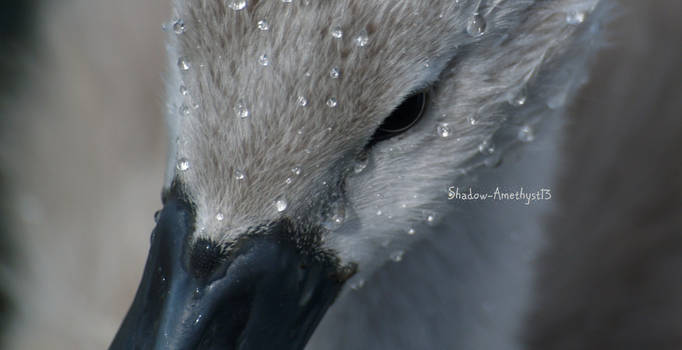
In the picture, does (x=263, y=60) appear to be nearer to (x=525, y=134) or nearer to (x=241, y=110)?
(x=241, y=110)

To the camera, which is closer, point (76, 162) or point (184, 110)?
point (184, 110)

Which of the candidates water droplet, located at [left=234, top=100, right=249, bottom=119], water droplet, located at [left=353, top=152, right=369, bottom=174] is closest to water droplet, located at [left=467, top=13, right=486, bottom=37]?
water droplet, located at [left=353, top=152, right=369, bottom=174]

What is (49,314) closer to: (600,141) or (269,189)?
(269,189)

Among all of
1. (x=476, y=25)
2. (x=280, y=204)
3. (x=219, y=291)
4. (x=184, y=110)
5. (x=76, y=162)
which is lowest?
(x=219, y=291)

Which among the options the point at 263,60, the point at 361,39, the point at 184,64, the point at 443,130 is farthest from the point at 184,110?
the point at 443,130

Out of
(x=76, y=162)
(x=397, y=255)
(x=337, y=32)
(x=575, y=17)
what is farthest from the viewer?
(x=76, y=162)

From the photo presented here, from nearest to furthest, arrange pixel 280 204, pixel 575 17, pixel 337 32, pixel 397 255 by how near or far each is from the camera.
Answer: pixel 337 32 < pixel 280 204 < pixel 575 17 < pixel 397 255
